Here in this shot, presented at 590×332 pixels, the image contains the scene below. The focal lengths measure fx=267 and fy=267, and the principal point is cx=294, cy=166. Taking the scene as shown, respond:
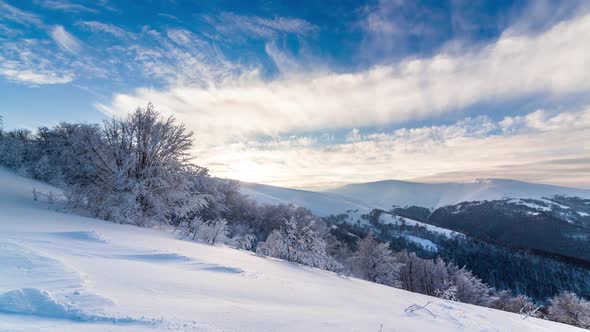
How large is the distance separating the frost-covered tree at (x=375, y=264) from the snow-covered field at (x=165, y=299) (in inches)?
1149

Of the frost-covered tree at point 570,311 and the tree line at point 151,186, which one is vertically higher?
the tree line at point 151,186

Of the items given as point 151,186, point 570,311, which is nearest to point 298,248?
point 151,186

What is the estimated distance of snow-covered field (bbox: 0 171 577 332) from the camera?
6.99 ft

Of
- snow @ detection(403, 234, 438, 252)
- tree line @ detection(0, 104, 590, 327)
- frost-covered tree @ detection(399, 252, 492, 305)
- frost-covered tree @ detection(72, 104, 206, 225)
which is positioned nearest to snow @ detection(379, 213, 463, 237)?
snow @ detection(403, 234, 438, 252)

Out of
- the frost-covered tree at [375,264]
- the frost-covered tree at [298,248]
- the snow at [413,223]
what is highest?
the frost-covered tree at [298,248]

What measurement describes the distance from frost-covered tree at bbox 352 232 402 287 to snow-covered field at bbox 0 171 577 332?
29.2 metres

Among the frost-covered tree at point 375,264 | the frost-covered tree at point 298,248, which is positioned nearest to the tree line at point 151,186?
the frost-covered tree at point 298,248

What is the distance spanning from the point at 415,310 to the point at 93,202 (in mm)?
15128

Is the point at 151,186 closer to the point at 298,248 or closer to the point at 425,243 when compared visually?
the point at 298,248

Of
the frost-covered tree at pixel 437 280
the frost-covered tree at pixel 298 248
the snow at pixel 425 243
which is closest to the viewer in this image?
the frost-covered tree at pixel 298 248

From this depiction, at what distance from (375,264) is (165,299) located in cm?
3479

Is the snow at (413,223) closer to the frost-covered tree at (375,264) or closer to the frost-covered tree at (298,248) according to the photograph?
the frost-covered tree at (375,264)

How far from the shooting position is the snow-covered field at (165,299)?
6.99 ft

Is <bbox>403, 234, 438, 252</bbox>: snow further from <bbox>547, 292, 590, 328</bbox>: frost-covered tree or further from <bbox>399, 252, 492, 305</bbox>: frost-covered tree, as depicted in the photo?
<bbox>547, 292, 590, 328</bbox>: frost-covered tree
